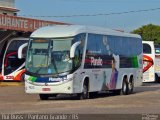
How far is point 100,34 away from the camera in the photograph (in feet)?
91.3

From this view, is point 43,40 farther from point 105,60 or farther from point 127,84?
point 127,84

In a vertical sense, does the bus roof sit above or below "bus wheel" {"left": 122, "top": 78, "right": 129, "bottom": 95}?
above

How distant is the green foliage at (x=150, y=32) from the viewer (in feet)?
319

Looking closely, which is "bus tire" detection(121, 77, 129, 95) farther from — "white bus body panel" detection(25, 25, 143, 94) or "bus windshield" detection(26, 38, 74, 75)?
"bus windshield" detection(26, 38, 74, 75)

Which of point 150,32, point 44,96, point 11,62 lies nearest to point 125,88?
point 44,96

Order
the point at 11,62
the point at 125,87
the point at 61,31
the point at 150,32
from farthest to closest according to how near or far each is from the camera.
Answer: the point at 150,32 → the point at 11,62 → the point at 125,87 → the point at 61,31

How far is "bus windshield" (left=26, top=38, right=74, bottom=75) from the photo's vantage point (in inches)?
974

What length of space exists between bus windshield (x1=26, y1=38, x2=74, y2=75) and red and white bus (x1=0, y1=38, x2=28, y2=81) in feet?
44.0

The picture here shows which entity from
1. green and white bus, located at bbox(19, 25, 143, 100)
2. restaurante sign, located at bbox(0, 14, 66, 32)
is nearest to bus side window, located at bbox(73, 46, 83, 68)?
green and white bus, located at bbox(19, 25, 143, 100)

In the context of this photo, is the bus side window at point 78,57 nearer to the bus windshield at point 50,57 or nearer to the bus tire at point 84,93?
the bus windshield at point 50,57

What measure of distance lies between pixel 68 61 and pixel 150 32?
76.2 m

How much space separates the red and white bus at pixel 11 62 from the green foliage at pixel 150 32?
58.7 m

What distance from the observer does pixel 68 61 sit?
24688mm

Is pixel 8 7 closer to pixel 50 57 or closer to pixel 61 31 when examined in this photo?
pixel 61 31
